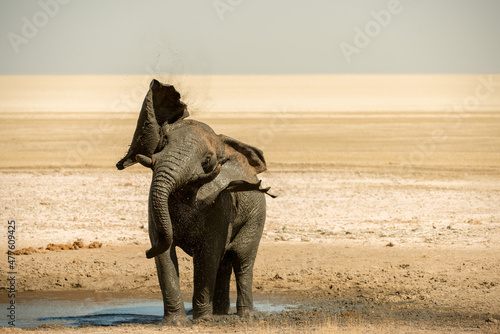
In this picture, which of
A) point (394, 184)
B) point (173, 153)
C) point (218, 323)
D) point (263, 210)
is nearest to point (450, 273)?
point (263, 210)

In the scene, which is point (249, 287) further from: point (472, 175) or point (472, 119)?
point (472, 119)

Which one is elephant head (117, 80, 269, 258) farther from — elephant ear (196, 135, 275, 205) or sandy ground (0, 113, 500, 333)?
sandy ground (0, 113, 500, 333)

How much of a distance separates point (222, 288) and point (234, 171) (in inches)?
73.1

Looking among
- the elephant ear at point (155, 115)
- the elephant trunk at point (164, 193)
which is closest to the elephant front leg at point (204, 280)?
the elephant trunk at point (164, 193)

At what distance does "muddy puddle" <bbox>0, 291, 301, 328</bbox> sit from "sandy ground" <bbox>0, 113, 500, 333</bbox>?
328 mm

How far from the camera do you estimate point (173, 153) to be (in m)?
8.36

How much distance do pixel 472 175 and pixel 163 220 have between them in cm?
1873

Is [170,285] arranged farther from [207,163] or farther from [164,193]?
[164,193]

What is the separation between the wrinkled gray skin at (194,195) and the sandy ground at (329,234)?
0.64 metres

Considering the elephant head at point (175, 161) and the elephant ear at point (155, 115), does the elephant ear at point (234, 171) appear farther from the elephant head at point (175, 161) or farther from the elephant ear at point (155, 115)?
the elephant ear at point (155, 115)

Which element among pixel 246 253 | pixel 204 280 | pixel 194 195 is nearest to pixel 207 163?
pixel 194 195

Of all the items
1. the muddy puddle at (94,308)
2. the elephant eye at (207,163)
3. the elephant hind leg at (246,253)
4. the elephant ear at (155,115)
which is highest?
the elephant ear at (155,115)

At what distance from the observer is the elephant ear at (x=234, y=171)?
354 inches

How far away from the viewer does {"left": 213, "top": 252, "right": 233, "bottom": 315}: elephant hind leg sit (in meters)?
10.5
